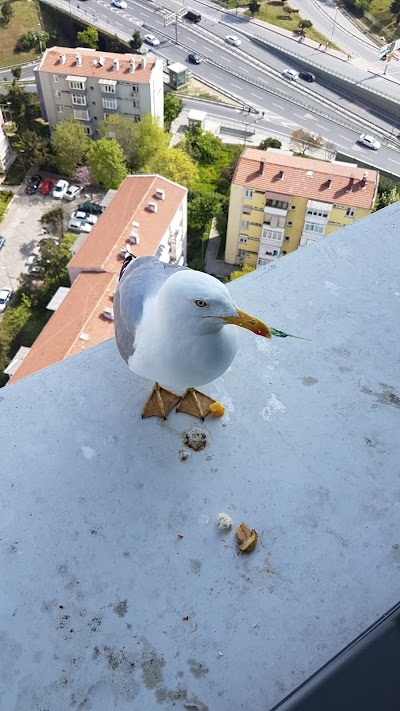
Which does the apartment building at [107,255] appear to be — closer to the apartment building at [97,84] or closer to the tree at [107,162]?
the tree at [107,162]

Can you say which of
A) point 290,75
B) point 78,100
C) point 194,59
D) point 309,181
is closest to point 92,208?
point 78,100

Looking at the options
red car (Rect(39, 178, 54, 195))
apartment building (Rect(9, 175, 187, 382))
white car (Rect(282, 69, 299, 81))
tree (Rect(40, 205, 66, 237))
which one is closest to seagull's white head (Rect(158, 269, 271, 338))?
apartment building (Rect(9, 175, 187, 382))

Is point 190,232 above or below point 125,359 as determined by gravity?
below

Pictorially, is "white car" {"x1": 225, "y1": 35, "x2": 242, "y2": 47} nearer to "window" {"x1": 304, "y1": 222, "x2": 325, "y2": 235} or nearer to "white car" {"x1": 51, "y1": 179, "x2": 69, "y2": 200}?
"white car" {"x1": 51, "y1": 179, "x2": 69, "y2": 200}

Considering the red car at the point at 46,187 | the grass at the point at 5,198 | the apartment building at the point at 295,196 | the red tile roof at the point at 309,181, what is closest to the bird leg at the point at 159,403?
the apartment building at the point at 295,196

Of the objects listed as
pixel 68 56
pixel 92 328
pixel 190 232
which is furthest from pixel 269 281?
pixel 68 56

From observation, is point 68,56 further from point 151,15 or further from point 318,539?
point 318,539
